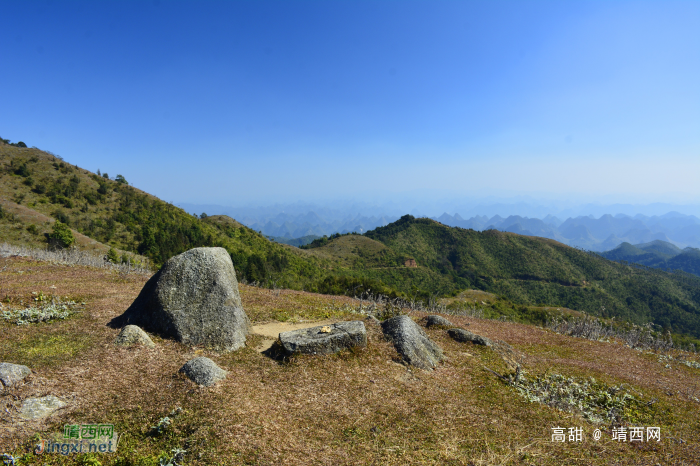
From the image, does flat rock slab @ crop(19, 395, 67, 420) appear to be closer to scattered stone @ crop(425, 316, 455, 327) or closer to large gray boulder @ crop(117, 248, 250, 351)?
large gray boulder @ crop(117, 248, 250, 351)

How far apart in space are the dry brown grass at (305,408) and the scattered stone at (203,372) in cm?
31

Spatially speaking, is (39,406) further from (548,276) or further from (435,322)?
(548,276)

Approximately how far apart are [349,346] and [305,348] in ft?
6.49

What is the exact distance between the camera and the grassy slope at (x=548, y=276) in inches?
4670

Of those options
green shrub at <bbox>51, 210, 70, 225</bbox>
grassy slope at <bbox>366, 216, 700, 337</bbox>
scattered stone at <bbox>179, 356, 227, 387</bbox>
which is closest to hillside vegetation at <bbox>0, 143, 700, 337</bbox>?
green shrub at <bbox>51, 210, 70, 225</bbox>

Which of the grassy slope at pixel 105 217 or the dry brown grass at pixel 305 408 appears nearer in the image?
the dry brown grass at pixel 305 408

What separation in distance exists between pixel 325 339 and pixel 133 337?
25.2 feet

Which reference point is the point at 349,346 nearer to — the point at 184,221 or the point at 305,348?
the point at 305,348

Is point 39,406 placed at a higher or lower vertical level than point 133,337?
lower

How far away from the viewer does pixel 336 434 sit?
27.8ft

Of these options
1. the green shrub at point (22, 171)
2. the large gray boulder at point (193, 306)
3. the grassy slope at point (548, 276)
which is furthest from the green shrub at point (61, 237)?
the grassy slope at point (548, 276)

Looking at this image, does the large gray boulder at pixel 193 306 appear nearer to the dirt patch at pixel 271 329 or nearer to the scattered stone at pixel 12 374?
the dirt patch at pixel 271 329

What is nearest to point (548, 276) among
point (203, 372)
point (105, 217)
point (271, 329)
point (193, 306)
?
point (271, 329)

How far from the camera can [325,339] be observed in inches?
518
